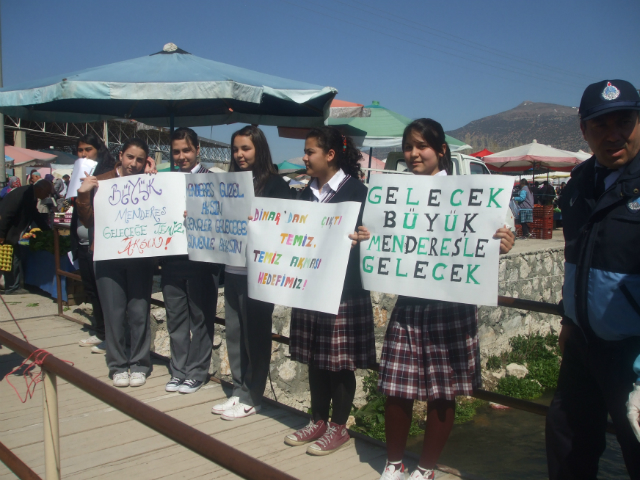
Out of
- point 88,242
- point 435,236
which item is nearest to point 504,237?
point 435,236

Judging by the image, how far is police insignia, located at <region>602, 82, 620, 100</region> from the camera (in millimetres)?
1922

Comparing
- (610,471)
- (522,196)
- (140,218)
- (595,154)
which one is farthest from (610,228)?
(522,196)

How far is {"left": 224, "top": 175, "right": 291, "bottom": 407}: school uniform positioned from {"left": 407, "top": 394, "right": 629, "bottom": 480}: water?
13.7ft

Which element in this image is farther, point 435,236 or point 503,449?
point 503,449

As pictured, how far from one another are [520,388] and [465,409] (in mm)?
1198

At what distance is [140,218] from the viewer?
13.8ft

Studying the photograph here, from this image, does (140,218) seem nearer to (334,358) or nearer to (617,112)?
(334,358)

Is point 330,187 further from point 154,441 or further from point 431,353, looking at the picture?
point 154,441

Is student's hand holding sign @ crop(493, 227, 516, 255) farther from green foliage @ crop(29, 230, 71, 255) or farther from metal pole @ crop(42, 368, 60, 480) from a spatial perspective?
green foliage @ crop(29, 230, 71, 255)

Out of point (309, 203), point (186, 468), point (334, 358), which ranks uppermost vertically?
point (309, 203)

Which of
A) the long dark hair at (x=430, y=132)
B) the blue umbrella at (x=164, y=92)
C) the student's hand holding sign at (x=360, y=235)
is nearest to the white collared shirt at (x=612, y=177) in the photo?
the long dark hair at (x=430, y=132)

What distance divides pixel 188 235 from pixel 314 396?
1.52 metres

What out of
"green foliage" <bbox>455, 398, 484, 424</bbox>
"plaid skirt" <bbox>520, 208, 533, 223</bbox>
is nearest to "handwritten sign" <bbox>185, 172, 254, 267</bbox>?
"green foliage" <bbox>455, 398, 484, 424</bbox>

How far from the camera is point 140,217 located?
4.22 metres
